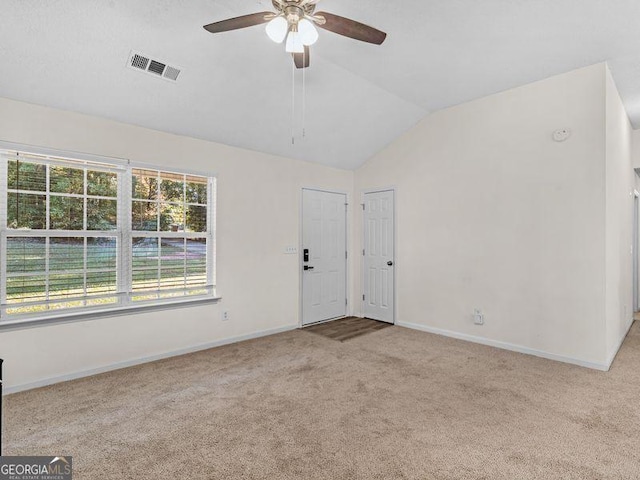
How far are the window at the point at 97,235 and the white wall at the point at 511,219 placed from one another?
275cm

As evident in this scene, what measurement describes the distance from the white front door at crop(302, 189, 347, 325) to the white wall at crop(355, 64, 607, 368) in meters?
0.92

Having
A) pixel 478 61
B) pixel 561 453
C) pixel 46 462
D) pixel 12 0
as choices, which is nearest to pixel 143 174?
pixel 12 0

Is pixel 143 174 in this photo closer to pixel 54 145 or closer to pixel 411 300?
pixel 54 145

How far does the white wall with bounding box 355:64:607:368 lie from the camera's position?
11.4 ft

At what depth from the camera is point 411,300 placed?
493cm

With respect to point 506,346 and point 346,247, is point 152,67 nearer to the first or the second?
point 346,247

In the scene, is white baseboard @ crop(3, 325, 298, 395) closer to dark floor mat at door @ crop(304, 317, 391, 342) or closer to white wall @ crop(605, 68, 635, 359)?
dark floor mat at door @ crop(304, 317, 391, 342)

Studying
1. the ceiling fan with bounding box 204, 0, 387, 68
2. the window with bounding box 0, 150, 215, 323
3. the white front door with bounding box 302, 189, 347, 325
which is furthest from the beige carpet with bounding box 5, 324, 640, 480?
the ceiling fan with bounding box 204, 0, 387, 68

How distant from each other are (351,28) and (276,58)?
1205 millimetres

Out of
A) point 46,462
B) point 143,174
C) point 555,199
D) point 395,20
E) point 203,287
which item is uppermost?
point 395,20

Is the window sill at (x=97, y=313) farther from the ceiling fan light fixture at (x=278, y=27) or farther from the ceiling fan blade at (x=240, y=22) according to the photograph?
the ceiling fan light fixture at (x=278, y=27)

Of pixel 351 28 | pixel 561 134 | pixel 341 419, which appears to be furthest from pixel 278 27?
pixel 561 134

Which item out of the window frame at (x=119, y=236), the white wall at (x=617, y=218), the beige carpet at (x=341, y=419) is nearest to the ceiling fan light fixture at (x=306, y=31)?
the window frame at (x=119, y=236)

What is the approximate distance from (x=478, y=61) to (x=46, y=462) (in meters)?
4.47
